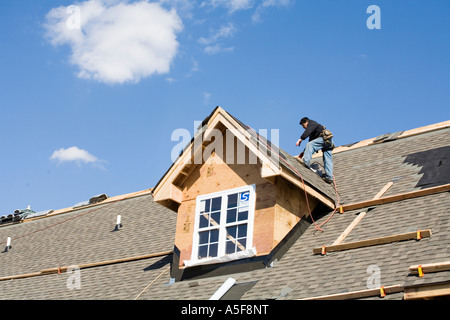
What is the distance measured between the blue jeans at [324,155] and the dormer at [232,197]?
38 centimetres

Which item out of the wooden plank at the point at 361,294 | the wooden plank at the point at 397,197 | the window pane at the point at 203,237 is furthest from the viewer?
the window pane at the point at 203,237

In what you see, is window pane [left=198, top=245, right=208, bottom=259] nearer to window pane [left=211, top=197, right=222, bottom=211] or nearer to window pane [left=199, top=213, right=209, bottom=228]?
window pane [left=199, top=213, right=209, bottom=228]

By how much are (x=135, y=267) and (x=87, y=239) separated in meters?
3.63

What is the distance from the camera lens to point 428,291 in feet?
26.4

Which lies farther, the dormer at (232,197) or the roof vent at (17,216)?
the roof vent at (17,216)

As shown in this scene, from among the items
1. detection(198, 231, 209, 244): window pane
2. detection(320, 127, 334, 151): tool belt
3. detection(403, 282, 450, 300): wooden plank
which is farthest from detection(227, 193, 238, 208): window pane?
detection(403, 282, 450, 300): wooden plank

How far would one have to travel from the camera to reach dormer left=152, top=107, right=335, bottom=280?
11969mm

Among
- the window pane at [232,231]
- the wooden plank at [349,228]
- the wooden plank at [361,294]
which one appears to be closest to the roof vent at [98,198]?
the window pane at [232,231]

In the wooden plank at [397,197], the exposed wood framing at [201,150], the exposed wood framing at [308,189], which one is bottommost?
the wooden plank at [397,197]

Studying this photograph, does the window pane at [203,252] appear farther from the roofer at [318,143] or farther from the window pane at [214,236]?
the roofer at [318,143]

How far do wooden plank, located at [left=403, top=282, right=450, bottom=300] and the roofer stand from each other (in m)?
6.06

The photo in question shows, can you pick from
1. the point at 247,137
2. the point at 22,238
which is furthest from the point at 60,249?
Answer: the point at 247,137

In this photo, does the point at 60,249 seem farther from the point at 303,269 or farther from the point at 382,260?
the point at 382,260

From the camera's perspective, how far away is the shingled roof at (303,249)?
9656 millimetres
